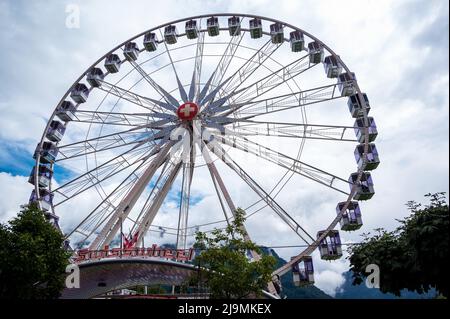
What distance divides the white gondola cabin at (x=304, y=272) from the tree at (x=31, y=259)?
12.0 meters

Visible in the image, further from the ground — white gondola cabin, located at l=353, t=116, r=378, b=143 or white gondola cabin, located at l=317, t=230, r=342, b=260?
white gondola cabin, located at l=353, t=116, r=378, b=143

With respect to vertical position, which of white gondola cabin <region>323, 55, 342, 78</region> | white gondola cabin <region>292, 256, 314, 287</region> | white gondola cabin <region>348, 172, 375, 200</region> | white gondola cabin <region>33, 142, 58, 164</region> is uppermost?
white gondola cabin <region>323, 55, 342, 78</region>

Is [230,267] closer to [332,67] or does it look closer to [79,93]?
[332,67]

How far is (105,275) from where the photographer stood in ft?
88.0

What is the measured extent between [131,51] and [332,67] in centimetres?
1477

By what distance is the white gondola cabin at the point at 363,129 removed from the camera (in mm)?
26266

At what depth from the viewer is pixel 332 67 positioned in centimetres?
2866

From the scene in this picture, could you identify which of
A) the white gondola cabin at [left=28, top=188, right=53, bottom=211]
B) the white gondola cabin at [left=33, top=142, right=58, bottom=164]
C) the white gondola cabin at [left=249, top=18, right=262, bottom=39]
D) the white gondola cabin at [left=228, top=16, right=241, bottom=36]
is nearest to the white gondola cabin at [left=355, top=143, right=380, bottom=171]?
the white gondola cabin at [left=249, top=18, right=262, bottom=39]

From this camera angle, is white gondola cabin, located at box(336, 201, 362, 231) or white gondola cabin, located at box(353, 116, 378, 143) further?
white gondola cabin, located at box(353, 116, 378, 143)

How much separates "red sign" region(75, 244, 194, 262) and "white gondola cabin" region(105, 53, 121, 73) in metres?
14.4

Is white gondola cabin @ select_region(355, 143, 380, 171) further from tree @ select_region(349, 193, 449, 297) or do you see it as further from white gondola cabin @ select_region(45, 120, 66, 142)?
white gondola cabin @ select_region(45, 120, 66, 142)

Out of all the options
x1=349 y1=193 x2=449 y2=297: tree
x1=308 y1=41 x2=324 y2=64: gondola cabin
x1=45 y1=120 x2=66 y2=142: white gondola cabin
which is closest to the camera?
x1=349 y1=193 x2=449 y2=297: tree

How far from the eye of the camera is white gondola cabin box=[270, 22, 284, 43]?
3078cm
